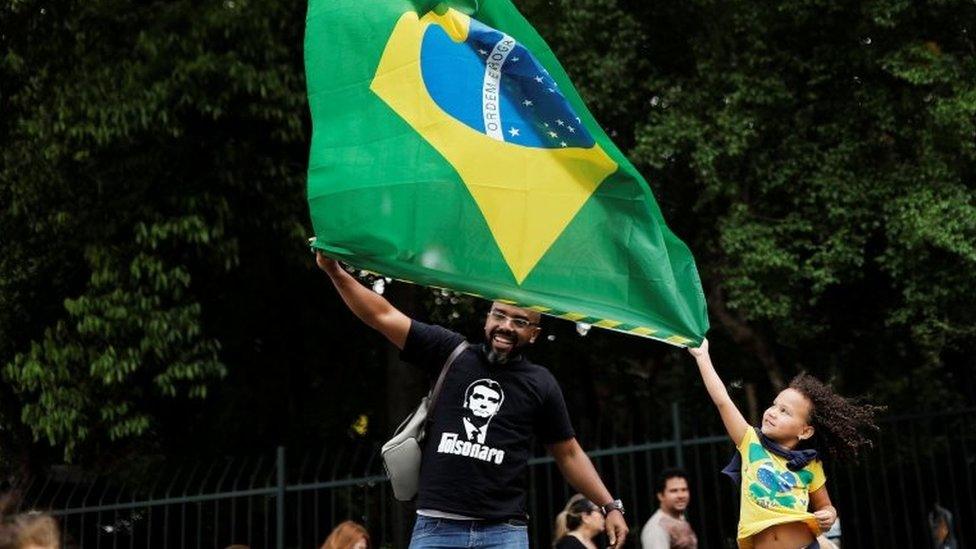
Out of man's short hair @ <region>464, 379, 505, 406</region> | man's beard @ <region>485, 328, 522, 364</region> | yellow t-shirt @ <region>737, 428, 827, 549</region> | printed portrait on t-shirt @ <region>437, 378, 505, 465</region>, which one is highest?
man's beard @ <region>485, 328, 522, 364</region>

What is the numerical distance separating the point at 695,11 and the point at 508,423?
923cm

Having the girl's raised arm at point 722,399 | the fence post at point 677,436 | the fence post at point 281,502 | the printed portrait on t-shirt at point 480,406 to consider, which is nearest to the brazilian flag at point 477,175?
the girl's raised arm at point 722,399

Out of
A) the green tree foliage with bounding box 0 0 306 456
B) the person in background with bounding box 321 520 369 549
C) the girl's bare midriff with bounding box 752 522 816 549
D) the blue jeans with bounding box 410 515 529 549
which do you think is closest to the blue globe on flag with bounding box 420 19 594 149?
the blue jeans with bounding box 410 515 529 549

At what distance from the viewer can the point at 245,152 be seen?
1302 cm

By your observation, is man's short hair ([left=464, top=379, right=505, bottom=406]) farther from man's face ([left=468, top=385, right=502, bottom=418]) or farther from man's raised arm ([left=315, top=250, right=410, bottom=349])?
man's raised arm ([left=315, top=250, right=410, bottom=349])

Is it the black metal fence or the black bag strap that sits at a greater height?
the black metal fence

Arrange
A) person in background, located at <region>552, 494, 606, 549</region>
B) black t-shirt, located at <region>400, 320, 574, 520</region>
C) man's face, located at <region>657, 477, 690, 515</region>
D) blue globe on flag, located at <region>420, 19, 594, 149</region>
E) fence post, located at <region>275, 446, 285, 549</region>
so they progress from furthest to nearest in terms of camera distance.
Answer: fence post, located at <region>275, 446, 285, 549</region>, man's face, located at <region>657, 477, 690, 515</region>, person in background, located at <region>552, 494, 606, 549</region>, blue globe on flag, located at <region>420, 19, 594, 149</region>, black t-shirt, located at <region>400, 320, 574, 520</region>

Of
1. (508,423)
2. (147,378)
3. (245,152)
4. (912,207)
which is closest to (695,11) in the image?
(912,207)

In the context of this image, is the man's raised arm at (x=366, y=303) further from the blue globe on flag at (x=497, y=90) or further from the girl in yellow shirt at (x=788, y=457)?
the girl in yellow shirt at (x=788, y=457)

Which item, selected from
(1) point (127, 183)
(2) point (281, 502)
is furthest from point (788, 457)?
(1) point (127, 183)

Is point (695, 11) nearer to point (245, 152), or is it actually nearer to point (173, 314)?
point (245, 152)

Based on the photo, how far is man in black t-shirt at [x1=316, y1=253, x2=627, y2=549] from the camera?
15.6ft

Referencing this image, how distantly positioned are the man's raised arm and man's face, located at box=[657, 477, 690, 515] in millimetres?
3293

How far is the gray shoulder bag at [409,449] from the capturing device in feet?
16.0
